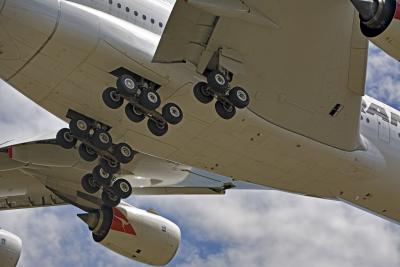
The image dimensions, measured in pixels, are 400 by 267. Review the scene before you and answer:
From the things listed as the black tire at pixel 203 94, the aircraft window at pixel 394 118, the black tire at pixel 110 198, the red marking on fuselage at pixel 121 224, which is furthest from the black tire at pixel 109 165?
the aircraft window at pixel 394 118

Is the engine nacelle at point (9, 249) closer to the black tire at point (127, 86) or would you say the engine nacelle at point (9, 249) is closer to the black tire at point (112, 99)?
the black tire at point (112, 99)

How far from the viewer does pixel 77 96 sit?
23.2 metres

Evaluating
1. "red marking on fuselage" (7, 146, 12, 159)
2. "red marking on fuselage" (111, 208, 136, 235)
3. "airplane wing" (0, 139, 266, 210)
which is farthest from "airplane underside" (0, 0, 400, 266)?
"red marking on fuselage" (111, 208, 136, 235)

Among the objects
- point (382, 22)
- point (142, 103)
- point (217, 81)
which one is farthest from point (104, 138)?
point (382, 22)

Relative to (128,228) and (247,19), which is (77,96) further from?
(128,228)

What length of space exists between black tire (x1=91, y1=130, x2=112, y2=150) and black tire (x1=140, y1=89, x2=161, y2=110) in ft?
6.54

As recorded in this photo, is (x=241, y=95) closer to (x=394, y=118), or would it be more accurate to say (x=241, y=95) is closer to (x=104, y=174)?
(x=104, y=174)

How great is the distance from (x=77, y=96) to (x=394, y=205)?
10389 millimetres

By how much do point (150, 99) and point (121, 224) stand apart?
8.46 meters

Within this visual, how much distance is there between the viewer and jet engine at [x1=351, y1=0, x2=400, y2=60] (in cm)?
1903

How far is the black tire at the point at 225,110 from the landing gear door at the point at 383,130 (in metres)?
5.96

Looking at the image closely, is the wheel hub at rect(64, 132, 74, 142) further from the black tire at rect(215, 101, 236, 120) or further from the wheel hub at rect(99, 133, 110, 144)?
the black tire at rect(215, 101, 236, 120)

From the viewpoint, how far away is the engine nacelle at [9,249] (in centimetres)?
3131

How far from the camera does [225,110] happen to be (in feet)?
A: 74.1
